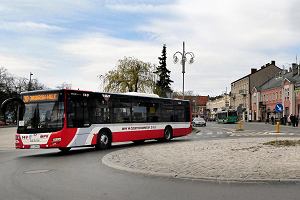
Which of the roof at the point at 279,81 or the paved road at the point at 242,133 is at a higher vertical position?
the roof at the point at 279,81

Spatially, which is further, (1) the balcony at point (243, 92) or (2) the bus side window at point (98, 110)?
(1) the balcony at point (243, 92)

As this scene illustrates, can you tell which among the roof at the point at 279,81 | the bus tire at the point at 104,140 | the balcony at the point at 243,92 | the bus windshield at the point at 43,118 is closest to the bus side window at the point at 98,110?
the bus tire at the point at 104,140

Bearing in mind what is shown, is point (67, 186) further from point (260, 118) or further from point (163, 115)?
point (260, 118)

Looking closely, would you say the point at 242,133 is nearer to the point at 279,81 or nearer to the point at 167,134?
the point at 167,134

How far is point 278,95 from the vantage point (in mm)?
91750

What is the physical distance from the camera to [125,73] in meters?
57.4

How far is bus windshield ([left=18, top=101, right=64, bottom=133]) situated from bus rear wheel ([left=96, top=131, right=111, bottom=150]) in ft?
9.50

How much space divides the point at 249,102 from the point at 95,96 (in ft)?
324

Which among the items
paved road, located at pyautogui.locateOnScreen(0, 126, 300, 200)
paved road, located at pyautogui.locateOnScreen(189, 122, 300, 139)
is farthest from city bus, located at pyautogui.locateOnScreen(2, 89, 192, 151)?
paved road, located at pyautogui.locateOnScreen(189, 122, 300, 139)

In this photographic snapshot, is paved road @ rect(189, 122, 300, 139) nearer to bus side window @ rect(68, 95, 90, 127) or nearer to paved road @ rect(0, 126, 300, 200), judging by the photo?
bus side window @ rect(68, 95, 90, 127)

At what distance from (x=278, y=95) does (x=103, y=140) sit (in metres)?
77.0

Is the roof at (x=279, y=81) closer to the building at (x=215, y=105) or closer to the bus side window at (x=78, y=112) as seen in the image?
the building at (x=215, y=105)

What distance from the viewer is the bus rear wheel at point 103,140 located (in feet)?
67.2

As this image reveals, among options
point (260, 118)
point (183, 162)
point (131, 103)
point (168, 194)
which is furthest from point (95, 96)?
point (260, 118)
